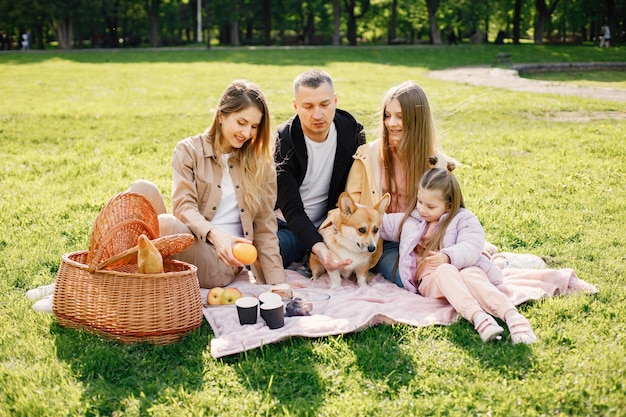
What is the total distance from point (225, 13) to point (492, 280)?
41868 millimetres

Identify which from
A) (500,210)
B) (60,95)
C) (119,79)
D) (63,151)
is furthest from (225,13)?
(500,210)

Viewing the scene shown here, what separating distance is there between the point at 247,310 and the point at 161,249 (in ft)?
2.13

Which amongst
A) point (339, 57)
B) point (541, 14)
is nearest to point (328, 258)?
point (339, 57)

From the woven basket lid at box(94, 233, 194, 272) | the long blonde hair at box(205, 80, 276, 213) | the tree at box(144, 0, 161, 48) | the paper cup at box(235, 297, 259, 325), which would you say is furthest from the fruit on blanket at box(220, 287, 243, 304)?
the tree at box(144, 0, 161, 48)

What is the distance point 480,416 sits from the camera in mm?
2939

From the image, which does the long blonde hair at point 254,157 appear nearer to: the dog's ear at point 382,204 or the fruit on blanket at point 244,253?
the fruit on blanket at point 244,253

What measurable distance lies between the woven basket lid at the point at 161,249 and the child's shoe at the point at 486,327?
73.0 inches

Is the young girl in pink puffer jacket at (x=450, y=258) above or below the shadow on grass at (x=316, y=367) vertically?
above

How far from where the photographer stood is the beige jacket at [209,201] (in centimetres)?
435

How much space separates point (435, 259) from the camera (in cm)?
423

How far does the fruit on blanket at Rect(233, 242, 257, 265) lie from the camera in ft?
12.6

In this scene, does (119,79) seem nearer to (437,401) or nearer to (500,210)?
(500,210)

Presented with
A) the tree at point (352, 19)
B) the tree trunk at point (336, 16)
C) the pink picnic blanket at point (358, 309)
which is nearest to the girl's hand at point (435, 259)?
the pink picnic blanket at point (358, 309)

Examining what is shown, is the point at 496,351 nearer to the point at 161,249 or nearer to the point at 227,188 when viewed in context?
the point at 161,249
